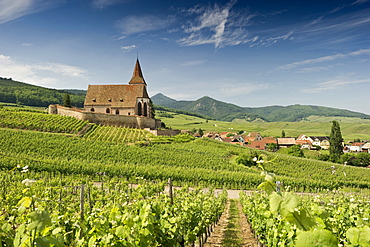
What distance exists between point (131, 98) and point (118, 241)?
5270 centimetres

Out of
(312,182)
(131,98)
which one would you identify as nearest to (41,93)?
(131,98)

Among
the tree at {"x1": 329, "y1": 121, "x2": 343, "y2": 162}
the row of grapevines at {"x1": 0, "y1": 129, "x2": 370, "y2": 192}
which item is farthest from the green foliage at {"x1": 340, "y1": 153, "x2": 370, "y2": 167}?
the row of grapevines at {"x1": 0, "y1": 129, "x2": 370, "y2": 192}

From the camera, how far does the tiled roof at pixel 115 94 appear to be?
176 feet

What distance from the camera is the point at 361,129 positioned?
156m

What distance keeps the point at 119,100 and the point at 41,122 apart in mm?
16853

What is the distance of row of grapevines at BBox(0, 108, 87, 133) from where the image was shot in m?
39.1

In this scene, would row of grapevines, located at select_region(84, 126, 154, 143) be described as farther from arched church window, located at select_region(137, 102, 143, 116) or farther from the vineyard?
arched church window, located at select_region(137, 102, 143, 116)

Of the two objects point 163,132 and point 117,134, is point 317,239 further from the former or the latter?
point 163,132

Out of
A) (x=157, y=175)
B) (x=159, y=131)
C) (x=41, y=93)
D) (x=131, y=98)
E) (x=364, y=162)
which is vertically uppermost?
(x=41, y=93)

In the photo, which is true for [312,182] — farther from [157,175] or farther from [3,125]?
[3,125]

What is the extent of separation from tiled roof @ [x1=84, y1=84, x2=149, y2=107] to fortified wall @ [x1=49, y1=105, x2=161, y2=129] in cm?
431

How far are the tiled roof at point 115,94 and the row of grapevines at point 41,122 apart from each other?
32.0ft

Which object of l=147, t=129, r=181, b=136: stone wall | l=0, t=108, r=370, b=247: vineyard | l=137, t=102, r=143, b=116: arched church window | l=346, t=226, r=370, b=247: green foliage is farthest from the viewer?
l=137, t=102, r=143, b=116: arched church window

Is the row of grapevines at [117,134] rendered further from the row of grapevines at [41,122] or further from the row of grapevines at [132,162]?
the row of grapevines at [132,162]
